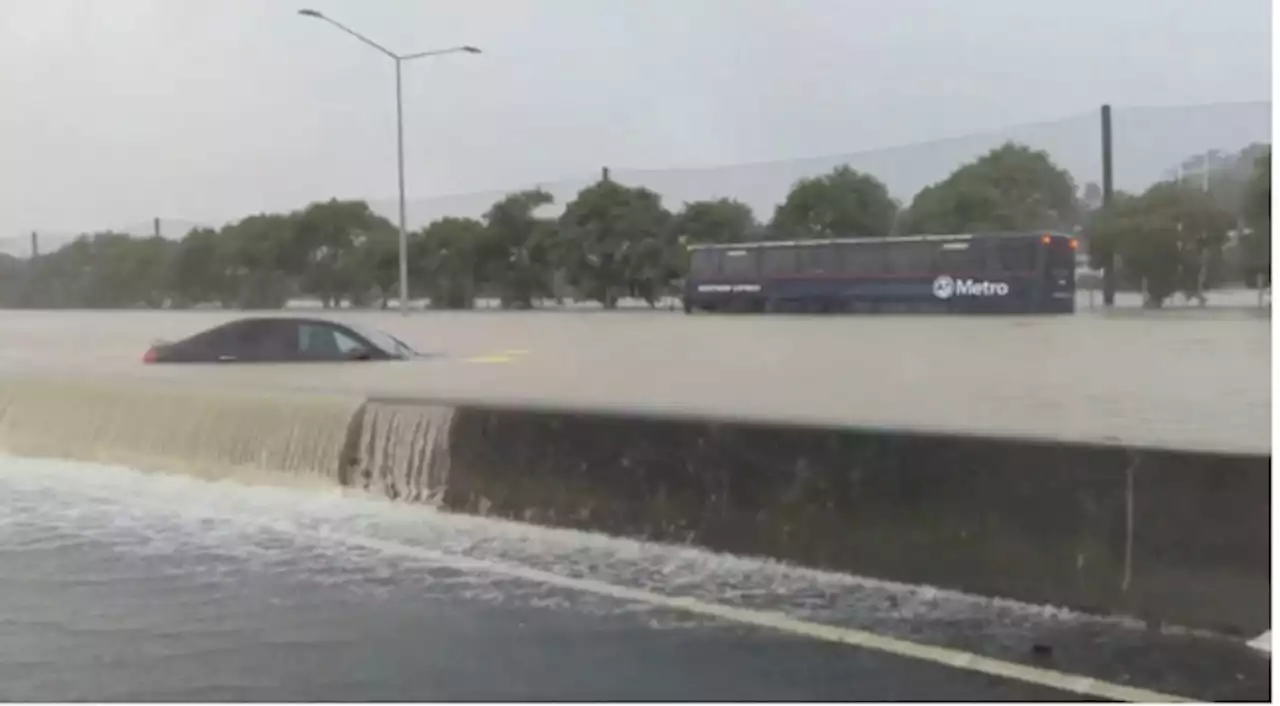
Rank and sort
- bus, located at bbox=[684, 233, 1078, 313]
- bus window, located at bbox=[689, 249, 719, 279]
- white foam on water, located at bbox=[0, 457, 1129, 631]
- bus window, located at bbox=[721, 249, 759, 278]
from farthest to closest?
bus window, located at bbox=[721, 249, 759, 278] → bus window, located at bbox=[689, 249, 719, 279] → bus, located at bbox=[684, 233, 1078, 313] → white foam on water, located at bbox=[0, 457, 1129, 631]

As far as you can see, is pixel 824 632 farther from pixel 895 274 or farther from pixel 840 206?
pixel 895 274

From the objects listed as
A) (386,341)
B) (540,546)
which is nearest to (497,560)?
(540,546)

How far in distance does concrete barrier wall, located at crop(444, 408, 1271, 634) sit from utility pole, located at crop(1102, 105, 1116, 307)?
3735mm

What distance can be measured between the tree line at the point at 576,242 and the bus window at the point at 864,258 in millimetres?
637

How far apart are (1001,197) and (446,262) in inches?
164

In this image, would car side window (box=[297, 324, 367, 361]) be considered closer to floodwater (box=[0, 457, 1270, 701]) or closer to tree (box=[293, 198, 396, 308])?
tree (box=[293, 198, 396, 308])

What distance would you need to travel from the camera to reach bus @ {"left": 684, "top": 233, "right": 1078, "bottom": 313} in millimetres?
10406

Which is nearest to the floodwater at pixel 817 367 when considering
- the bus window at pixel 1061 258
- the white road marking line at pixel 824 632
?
the bus window at pixel 1061 258

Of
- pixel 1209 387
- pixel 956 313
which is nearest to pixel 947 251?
pixel 956 313

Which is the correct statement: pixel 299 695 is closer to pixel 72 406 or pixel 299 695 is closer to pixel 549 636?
pixel 549 636

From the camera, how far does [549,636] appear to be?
166 inches

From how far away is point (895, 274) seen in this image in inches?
483

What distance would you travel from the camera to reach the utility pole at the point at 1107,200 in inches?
308

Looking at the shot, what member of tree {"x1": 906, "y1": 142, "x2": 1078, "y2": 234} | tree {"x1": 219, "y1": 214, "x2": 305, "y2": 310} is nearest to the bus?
tree {"x1": 906, "y1": 142, "x2": 1078, "y2": 234}
